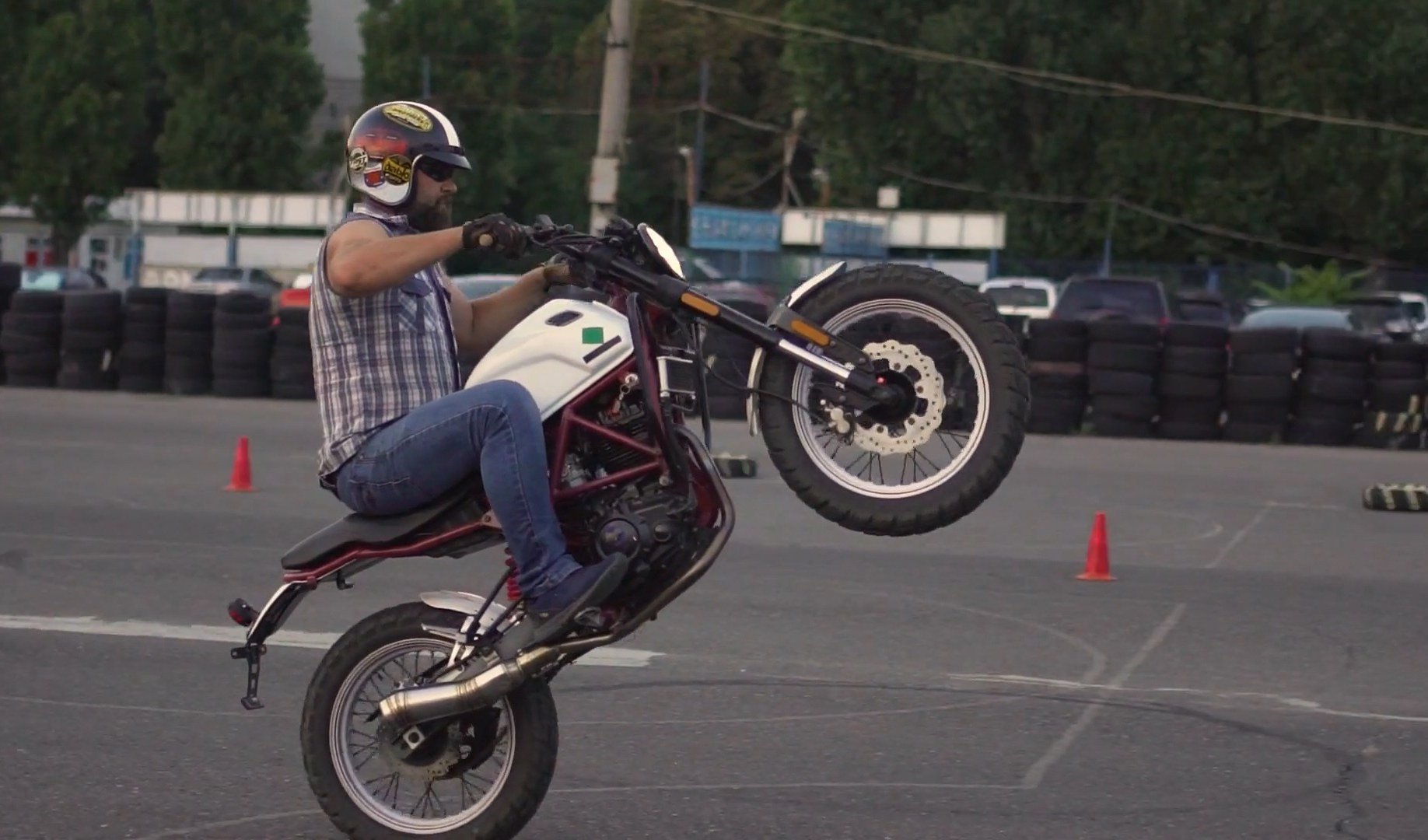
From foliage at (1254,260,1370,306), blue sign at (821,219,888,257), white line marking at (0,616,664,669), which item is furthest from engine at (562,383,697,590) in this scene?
foliage at (1254,260,1370,306)

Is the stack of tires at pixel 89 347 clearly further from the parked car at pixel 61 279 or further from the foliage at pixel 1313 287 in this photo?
the foliage at pixel 1313 287

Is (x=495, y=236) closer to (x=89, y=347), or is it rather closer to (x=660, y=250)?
(x=660, y=250)

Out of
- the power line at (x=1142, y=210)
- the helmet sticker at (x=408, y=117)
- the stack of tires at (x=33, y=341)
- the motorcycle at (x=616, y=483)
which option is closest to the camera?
the motorcycle at (x=616, y=483)

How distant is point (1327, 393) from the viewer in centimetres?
1905

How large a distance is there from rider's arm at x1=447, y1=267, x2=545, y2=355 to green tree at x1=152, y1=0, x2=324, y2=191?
58187 mm

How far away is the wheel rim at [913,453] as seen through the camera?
18.0 feet

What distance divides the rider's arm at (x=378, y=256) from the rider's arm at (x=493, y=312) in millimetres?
578

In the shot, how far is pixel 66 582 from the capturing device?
32.9 feet

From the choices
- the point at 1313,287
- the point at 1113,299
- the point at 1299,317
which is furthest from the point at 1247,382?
the point at 1313,287

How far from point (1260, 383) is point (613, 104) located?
21.4ft

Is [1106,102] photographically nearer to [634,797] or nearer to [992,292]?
[992,292]

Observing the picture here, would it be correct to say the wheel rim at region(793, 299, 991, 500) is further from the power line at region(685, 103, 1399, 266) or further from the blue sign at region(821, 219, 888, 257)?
the power line at region(685, 103, 1399, 266)

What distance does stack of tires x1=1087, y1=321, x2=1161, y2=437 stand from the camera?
1916cm

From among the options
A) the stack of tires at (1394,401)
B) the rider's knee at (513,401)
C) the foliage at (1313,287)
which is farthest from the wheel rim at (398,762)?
the foliage at (1313,287)
